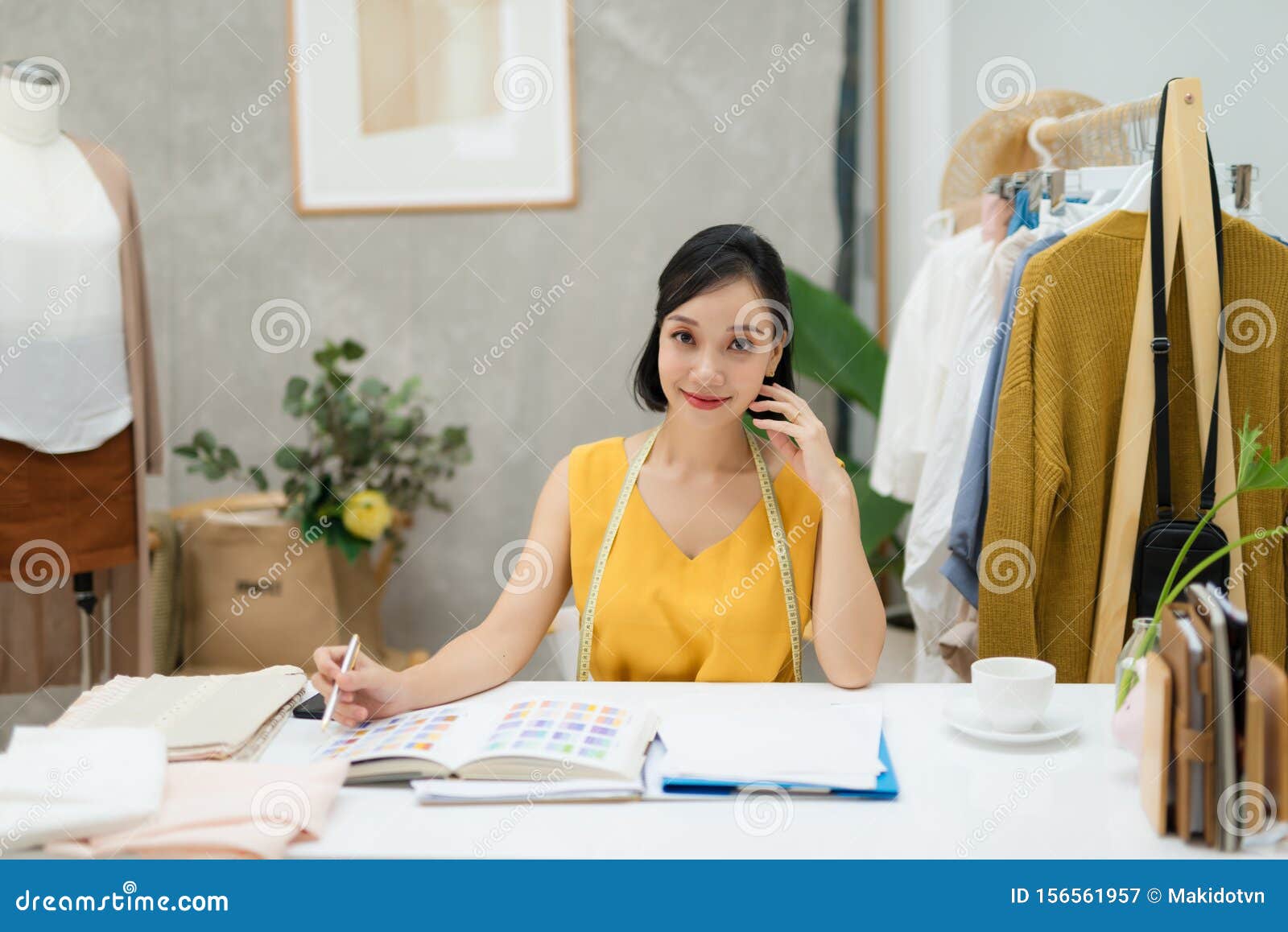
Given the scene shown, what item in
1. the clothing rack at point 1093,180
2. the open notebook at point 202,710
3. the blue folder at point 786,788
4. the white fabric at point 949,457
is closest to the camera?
the blue folder at point 786,788

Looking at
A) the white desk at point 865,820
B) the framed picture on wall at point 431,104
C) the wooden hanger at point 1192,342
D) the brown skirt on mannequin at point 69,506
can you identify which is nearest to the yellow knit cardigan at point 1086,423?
the wooden hanger at point 1192,342

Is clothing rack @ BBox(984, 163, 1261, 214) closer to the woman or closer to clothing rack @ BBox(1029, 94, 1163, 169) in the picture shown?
clothing rack @ BBox(1029, 94, 1163, 169)

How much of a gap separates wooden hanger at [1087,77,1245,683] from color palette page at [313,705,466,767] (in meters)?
1.19

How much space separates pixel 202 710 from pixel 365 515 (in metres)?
2.01

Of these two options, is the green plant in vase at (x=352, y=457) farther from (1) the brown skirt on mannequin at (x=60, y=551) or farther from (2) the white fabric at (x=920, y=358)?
(2) the white fabric at (x=920, y=358)

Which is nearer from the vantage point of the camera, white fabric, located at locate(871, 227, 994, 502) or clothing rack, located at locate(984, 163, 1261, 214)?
clothing rack, located at locate(984, 163, 1261, 214)

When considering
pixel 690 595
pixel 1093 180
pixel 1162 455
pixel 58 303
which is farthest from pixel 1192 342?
pixel 58 303

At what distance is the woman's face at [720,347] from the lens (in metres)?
1.62

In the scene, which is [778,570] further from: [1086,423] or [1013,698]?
[1086,423]

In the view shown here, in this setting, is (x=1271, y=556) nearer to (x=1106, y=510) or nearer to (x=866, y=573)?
(x=1106, y=510)

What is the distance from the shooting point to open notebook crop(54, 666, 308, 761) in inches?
50.4

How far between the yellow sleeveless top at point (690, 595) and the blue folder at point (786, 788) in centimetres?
47

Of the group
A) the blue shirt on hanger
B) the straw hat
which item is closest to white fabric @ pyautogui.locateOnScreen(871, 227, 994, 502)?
the straw hat
